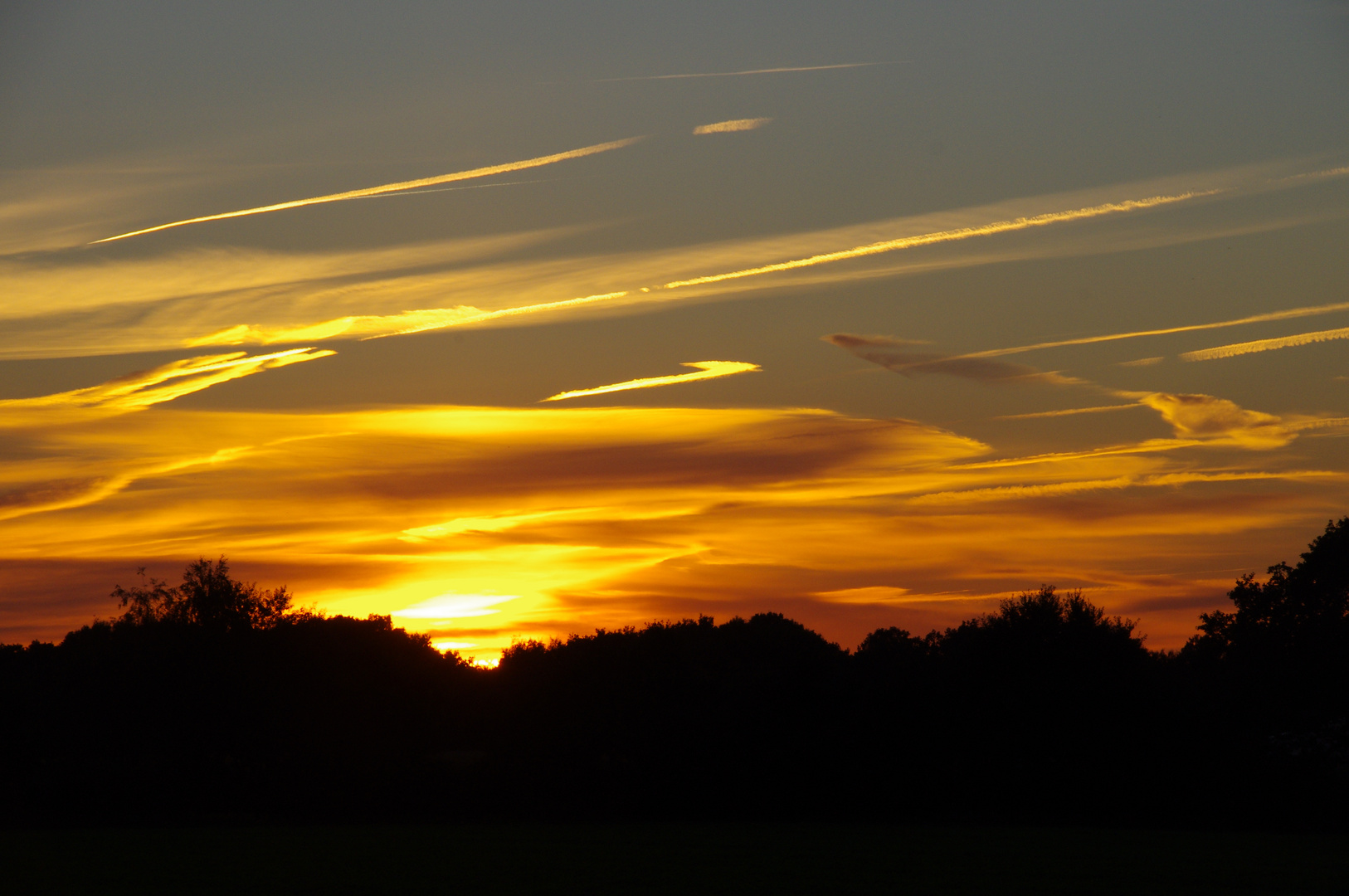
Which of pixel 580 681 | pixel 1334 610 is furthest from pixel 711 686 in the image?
pixel 1334 610

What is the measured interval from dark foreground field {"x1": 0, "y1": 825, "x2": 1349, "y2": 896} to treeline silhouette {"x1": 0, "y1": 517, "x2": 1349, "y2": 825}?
5710 mm

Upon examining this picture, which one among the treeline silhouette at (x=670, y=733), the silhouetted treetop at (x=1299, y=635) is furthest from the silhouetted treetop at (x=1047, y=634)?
the silhouetted treetop at (x=1299, y=635)

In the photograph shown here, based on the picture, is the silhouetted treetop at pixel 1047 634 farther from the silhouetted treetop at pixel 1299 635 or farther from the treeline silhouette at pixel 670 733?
the silhouetted treetop at pixel 1299 635

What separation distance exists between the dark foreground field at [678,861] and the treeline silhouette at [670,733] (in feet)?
18.7

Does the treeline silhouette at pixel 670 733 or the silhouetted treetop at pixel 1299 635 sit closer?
the treeline silhouette at pixel 670 733

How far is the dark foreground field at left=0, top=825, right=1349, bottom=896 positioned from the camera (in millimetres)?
29844

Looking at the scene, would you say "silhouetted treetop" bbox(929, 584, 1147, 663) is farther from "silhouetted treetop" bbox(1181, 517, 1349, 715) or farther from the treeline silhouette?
"silhouetted treetop" bbox(1181, 517, 1349, 715)

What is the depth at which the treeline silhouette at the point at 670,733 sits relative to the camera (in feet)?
175

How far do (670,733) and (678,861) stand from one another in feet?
74.5

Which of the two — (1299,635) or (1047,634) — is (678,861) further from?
(1299,635)

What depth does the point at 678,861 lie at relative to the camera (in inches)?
1400

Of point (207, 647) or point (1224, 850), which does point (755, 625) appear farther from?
point (1224, 850)

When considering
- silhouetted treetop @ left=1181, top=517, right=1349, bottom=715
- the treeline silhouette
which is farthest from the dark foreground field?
silhouetted treetop @ left=1181, top=517, right=1349, bottom=715

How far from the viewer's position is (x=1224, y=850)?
39.2 metres
